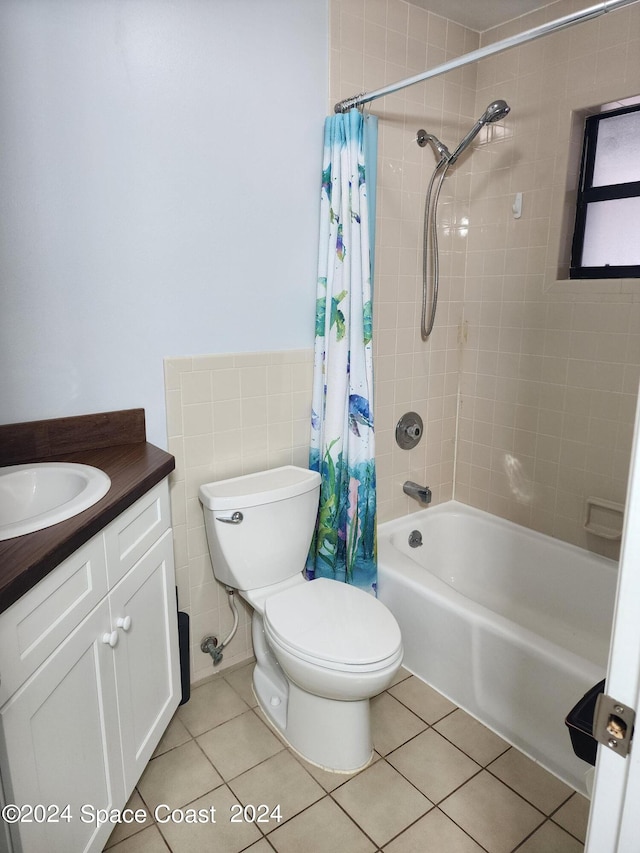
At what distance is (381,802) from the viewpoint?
162 cm

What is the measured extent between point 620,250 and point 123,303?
5.87ft

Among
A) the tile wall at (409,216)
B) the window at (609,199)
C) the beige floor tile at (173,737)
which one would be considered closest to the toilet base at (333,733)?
the beige floor tile at (173,737)

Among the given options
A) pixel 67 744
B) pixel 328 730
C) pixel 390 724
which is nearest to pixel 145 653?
pixel 67 744

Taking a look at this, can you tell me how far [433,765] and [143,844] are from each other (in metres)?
0.83

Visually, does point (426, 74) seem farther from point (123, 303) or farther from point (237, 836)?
point (237, 836)

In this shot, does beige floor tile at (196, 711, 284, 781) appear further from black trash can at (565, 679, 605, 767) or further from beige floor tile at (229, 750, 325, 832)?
black trash can at (565, 679, 605, 767)

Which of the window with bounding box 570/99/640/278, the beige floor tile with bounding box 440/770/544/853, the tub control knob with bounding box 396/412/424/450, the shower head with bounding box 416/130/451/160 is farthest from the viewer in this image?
the tub control knob with bounding box 396/412/424/450

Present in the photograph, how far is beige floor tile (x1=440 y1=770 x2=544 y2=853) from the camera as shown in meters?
1.52

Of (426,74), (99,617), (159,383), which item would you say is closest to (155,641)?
(99,617)

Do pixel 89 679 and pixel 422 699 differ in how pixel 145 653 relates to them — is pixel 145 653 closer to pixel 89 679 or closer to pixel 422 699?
pixel 89 679

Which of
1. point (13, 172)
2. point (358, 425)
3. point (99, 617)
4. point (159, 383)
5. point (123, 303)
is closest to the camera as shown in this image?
point (99, 617)

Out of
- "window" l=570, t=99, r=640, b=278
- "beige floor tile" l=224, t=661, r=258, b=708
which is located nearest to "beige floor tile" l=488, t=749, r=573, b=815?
"beige floor tile" l=224, t=661, r=258, b=708

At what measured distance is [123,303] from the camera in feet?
5.62

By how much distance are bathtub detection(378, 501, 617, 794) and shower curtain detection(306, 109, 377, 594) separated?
0.72 ft
